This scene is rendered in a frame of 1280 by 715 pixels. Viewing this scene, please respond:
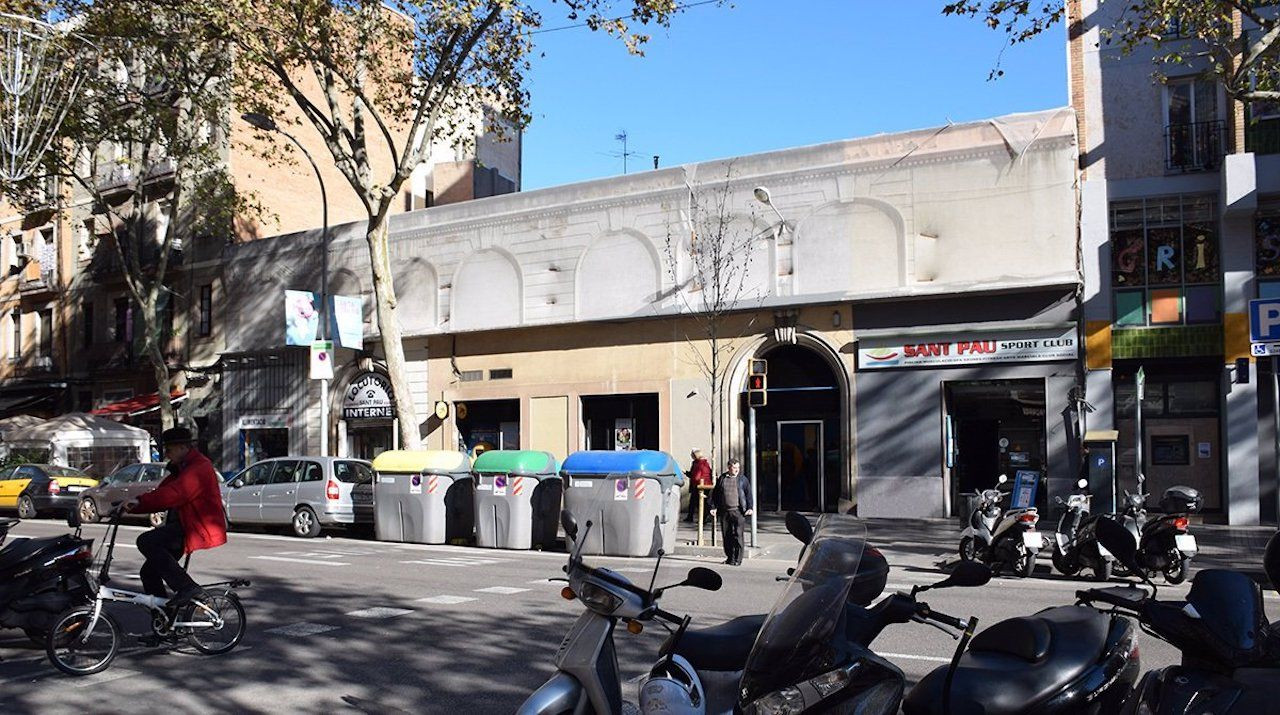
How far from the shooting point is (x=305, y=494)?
20.3 m

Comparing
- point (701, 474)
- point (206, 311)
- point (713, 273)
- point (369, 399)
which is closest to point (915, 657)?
point (701, 474)

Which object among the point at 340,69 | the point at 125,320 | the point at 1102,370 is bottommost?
the point at 1102,370

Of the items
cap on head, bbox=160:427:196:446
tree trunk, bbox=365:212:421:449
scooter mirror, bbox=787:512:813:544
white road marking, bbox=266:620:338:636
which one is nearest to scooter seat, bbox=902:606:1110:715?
scooter mirror, bbox=787:512:813:544

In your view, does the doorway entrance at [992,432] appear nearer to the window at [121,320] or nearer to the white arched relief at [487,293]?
the white arched relief at [487,293]

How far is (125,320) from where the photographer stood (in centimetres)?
3644

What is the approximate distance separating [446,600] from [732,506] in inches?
235

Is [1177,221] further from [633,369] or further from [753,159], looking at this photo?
[633,369]

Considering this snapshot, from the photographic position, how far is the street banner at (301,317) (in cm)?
2611

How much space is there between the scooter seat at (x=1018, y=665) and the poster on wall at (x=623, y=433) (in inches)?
819

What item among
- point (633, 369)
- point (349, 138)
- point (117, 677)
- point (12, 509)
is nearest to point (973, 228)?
point (633, 369)

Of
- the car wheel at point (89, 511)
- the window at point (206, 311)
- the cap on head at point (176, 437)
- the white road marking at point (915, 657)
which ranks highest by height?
the window at point (206, 311)

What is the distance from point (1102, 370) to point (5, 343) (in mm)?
39323

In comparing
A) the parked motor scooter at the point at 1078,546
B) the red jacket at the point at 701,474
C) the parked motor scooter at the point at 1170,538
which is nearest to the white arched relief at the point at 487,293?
the red jacket at the point at 701,474

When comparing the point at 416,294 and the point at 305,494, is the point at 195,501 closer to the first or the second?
the point at 305,494
